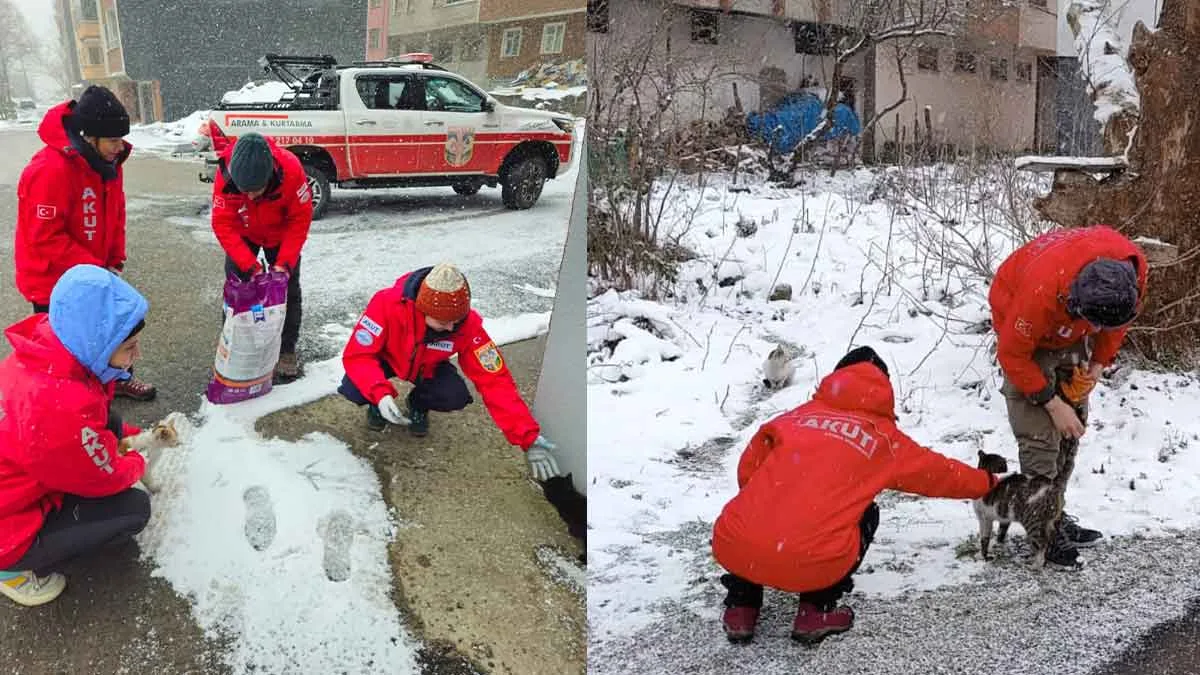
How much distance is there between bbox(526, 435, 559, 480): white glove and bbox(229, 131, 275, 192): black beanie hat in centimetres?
73

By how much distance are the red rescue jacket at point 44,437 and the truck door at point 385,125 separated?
1.92 ft

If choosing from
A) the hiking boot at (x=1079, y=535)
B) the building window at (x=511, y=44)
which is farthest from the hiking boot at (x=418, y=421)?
the hiking boot at (x=1079, y=535)

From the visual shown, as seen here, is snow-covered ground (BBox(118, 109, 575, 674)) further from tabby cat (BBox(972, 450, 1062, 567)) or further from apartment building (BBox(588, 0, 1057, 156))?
apartment building (BBox(588, 0, 1057, 156))

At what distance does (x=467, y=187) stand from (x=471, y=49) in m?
0.27

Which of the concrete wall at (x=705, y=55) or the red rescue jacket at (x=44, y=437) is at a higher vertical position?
the concrete wall at (x=705, y=55)

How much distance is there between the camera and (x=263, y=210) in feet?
5.26

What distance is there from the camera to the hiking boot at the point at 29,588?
1387 millimetres

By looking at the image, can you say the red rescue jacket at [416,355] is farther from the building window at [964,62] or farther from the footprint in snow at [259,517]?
the building window at [964,62]

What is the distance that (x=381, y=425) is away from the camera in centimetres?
180

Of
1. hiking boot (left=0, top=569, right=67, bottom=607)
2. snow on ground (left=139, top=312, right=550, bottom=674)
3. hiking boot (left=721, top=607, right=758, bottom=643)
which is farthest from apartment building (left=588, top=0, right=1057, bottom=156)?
hiking boot (left=0, top=569, right=67, bottom=607)

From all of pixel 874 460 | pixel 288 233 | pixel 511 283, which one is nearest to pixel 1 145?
pixel 288 233

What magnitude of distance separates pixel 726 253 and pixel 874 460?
2.68 meters

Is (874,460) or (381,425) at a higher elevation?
(381,425)

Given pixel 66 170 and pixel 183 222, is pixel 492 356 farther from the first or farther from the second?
pixel 66 170
